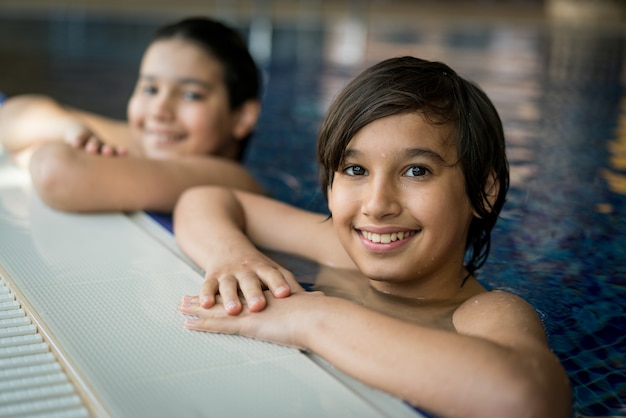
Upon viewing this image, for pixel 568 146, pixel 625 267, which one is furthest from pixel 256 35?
pixel 625 267

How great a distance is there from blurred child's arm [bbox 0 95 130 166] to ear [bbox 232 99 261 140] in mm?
418

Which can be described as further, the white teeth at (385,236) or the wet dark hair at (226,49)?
the wet dark hair at (226,49)

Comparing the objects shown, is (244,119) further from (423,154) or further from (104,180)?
(423,154)

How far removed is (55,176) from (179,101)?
594mm

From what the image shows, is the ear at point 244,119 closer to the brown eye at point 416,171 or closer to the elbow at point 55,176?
the elbow at point 55,176

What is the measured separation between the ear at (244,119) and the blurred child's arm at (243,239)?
0.78 m

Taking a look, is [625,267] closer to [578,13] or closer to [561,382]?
[561,382]

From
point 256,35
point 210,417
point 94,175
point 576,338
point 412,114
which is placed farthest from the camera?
point 256,35

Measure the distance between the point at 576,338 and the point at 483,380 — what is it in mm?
713

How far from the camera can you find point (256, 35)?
31.9 ft

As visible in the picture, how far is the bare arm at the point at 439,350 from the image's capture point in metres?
1.34

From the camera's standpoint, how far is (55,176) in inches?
98.1

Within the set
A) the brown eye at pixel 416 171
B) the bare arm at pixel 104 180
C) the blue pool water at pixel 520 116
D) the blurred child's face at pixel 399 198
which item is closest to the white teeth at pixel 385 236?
the blurred child's face at pixel 399 198

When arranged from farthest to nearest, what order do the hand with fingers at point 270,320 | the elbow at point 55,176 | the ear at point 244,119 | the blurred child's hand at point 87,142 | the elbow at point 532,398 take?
the ear at point 244,119, the blurred child's hand at point 87,142, the elbow at point 55,176, the hand with fingers at point 270,320, the elbow at point 532,398
